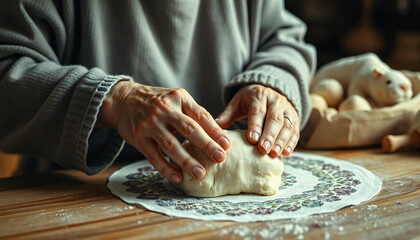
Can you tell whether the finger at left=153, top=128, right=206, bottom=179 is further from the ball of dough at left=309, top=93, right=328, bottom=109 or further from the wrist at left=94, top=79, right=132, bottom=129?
the ball of dough at left=309, top=93, right=328, bottom=109

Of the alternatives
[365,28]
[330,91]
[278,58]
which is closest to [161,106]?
[278,58]

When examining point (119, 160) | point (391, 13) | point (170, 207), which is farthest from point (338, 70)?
point (391, 13)

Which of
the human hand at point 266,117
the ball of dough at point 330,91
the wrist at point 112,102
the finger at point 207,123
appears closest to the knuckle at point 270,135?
the human hand at point 266,117

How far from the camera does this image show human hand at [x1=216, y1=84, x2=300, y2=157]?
35.5 inches

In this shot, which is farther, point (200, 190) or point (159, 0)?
point (159, 0)

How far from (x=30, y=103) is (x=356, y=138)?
885 mm

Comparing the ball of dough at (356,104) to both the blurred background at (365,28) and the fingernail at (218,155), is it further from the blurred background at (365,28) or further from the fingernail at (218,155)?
the blurred background at (365,28)

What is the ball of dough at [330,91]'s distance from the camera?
4.59 ft

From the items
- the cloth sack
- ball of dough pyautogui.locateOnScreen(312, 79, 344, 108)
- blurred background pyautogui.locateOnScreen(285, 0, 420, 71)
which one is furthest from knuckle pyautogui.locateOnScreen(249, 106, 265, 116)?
blurred background pyautogui.locateOnScreen(285, 0, 420, 71)

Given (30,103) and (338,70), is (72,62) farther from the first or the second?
(338,70)

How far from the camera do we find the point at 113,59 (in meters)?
1.10

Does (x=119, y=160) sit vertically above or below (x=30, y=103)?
below

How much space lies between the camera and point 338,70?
1491mm

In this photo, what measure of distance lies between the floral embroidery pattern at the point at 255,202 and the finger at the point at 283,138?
8 centimetres
